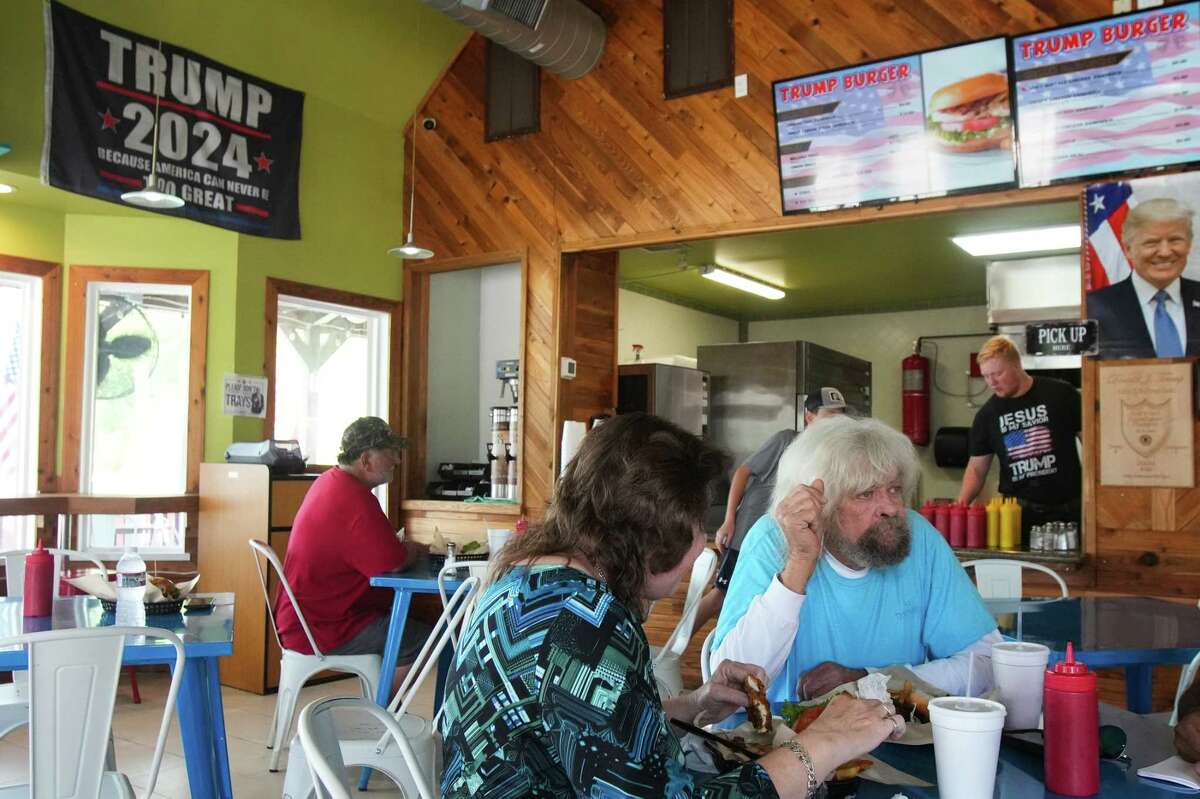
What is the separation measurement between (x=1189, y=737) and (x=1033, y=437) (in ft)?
11.8

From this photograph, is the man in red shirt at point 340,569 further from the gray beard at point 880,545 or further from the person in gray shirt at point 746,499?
the gray beard at point 880,545

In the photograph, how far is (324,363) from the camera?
6.59 meters

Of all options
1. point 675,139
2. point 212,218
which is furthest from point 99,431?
point 675,139

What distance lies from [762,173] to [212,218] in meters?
3.24

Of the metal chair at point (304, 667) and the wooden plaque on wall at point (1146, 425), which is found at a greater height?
the wooden plaque on wall at point (1146, 425)

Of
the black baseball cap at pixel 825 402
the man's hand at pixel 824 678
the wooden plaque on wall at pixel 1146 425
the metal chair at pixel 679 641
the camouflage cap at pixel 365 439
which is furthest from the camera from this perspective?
the black baseball cap at pixel 825 402

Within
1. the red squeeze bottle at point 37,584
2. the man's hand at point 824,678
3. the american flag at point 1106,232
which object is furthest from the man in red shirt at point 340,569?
the american flag at point 1106,232

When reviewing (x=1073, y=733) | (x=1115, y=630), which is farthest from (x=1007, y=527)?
(x=1073, y=733)

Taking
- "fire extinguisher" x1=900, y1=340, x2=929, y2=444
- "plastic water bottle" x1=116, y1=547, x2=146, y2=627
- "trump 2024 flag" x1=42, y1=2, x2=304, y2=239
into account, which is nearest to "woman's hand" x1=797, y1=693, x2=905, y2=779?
"plastic water bottle" x1=116, y1=547, x2=146, y2=627

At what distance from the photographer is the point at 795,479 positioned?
91.4 inches

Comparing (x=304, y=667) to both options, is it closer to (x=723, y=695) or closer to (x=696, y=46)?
(x=723, y=695)

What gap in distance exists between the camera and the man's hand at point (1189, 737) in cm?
151

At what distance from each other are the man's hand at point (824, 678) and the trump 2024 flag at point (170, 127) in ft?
15.6

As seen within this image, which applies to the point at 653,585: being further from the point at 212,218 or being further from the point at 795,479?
the point at 212,218
